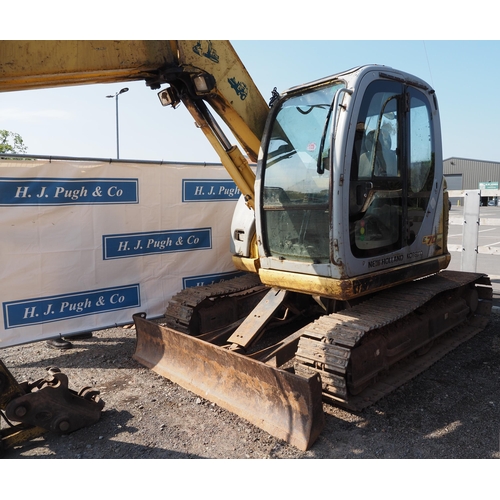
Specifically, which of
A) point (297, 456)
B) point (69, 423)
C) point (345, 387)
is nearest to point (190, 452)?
point (297, 456)

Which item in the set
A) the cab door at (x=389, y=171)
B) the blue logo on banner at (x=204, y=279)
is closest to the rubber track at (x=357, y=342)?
the cab door at (x=389, y=171)

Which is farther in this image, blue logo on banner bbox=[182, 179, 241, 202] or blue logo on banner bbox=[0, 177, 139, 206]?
blue logo on banner bbox=[182, 179, 241, 202]

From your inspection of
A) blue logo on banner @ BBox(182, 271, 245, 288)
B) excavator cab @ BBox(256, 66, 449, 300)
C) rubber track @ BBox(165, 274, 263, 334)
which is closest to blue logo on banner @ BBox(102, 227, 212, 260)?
blue logo on banner @ BBox(182, 271, 245, 288)

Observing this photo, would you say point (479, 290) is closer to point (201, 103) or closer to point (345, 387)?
point (345, 387)

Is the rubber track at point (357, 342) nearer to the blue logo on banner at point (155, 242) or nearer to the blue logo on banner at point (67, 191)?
the blue logo on banner at point (155, 242)

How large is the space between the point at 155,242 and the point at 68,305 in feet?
4.65

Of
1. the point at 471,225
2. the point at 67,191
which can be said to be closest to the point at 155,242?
the point at 67,191

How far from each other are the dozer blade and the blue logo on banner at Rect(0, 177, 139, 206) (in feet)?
6.06

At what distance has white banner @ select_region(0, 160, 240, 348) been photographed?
5258mm

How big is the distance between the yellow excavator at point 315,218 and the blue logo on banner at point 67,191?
5.76 ft

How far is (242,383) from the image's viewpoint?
3787mm

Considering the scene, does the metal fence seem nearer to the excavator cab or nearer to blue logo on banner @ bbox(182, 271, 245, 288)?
the excavator cab

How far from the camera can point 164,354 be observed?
4684 mm

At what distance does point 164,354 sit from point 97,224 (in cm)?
209
